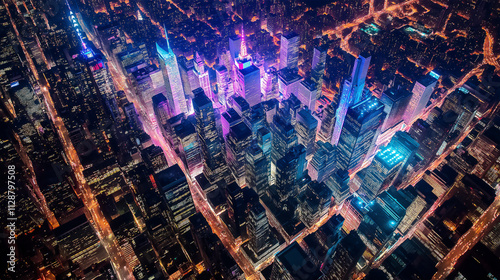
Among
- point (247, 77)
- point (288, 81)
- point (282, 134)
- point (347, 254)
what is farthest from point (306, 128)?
point (347, 254)

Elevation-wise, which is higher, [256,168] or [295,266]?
[295,266]

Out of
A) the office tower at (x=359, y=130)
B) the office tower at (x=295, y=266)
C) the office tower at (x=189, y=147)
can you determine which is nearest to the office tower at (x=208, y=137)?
the office tower at (x=189, y=147)

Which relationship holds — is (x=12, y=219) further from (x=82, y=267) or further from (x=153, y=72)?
(x=153, y=72)

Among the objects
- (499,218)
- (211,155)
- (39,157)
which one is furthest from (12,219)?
(499,218)

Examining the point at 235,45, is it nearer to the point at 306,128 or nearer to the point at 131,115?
the point at 131,115

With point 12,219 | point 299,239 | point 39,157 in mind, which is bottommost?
point 299,239

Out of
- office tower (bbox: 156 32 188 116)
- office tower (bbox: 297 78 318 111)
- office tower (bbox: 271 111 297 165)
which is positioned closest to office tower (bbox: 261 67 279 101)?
office tower (bbox: 297 78 318 111)

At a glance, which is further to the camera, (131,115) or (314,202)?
(131,115)
